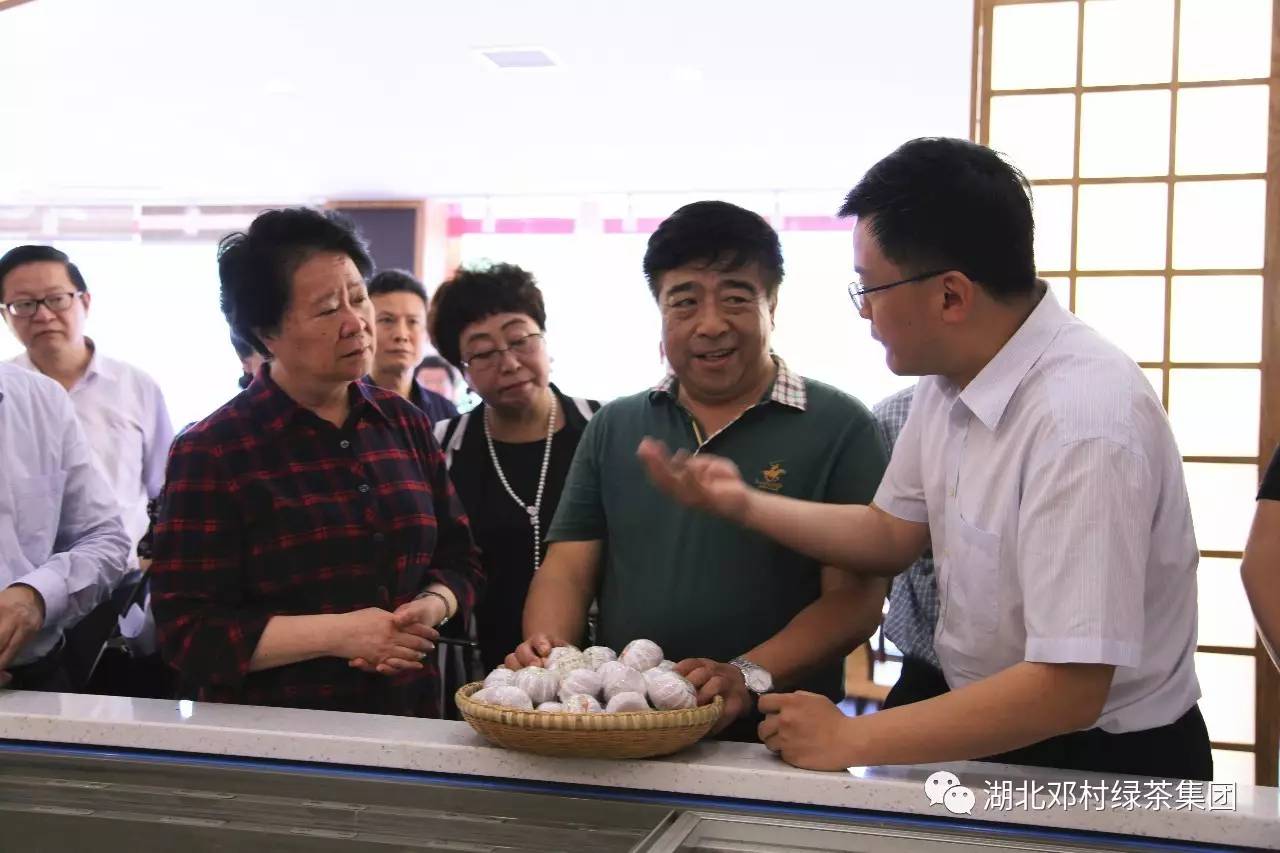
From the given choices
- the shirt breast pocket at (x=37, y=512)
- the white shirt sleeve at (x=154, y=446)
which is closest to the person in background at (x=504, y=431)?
the shirt breast pocket at (x=37, y=512)

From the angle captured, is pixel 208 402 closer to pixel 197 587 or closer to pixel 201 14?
pixel 201 14

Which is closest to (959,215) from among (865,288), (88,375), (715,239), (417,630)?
(865,288)

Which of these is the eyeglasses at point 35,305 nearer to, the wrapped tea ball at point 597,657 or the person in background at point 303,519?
the person in background at point 303,519

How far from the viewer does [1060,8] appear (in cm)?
316

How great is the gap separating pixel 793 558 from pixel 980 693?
0.57m

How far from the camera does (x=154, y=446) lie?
12.6 ft

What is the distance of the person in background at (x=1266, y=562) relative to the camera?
5.18 feet

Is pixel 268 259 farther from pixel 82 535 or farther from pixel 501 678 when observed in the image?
pixel 501 678

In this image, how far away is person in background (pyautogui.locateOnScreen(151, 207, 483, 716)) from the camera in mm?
1630

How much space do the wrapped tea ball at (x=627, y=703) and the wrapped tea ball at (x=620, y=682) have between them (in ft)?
0.06

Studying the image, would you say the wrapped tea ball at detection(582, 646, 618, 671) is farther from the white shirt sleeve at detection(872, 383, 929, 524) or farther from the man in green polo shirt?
the white shirt sleeve at detection(872, 383, 929, 524)

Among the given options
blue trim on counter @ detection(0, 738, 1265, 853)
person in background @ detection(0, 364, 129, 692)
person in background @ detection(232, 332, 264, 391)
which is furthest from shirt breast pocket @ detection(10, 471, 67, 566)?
person in background @ detection(232, 332, 264, 391)

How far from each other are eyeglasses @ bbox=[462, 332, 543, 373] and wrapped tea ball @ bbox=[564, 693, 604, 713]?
1229 mm

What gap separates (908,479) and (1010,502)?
268mm
